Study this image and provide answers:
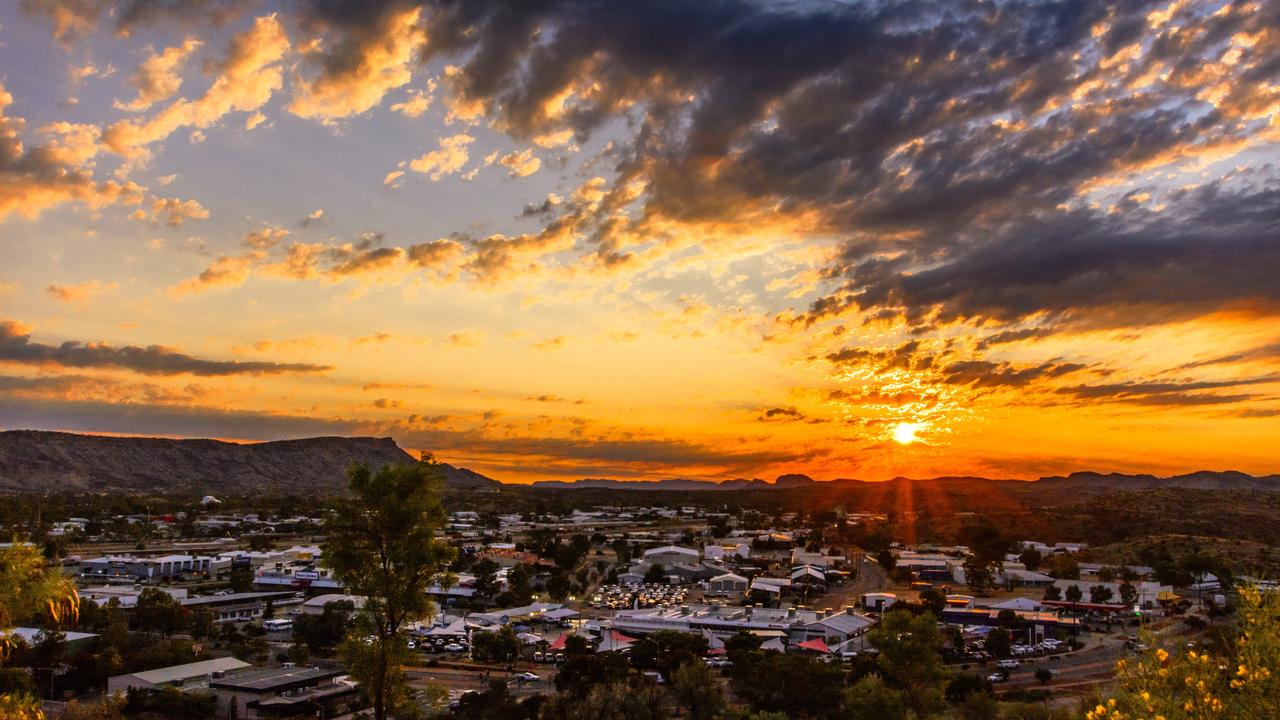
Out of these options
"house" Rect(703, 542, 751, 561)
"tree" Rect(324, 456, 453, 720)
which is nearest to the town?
"tree" Rect(324, 456, 453, 720)

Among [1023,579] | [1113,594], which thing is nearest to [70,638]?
[1113,594]

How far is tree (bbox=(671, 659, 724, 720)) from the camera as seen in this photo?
102 feet

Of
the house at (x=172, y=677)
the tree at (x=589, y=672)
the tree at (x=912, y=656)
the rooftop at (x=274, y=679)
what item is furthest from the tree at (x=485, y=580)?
the tree at (x=912, y=656)

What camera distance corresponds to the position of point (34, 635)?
Answer: 41844mm

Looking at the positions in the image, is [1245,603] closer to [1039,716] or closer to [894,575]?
[1039,716]

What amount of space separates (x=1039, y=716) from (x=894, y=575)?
5552 centimetres

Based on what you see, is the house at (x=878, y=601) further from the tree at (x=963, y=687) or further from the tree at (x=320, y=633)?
the tree at (x=320, y=633)

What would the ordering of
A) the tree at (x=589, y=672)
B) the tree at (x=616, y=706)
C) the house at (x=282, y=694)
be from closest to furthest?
the tree at (x=616, y=706), the house at (x=282, y=694), the tree at (x=589, y=672)

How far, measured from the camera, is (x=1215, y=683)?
933cm

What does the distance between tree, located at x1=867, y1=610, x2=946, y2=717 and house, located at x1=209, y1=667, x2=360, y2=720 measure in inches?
898

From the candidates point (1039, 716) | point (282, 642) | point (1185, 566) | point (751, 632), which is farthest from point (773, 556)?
point (1039, 716)

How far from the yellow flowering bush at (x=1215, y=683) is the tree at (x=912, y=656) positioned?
74.6 ft

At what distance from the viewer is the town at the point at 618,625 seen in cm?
3225

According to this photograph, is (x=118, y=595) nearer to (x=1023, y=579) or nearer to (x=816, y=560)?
(x=816, y=560)
